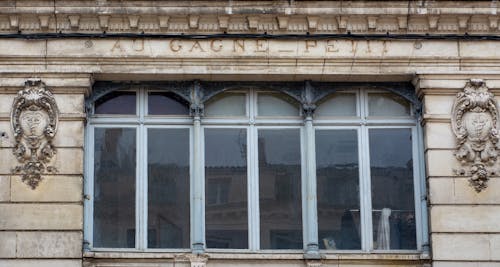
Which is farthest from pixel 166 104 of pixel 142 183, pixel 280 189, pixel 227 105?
pixel 280 189

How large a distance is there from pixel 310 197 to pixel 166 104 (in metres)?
2.72

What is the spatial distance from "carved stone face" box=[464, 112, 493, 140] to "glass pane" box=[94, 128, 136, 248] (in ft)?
16.9

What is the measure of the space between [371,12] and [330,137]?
6.72ft

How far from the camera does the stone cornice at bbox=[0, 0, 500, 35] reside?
15.9 metres

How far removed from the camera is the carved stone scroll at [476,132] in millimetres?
15656

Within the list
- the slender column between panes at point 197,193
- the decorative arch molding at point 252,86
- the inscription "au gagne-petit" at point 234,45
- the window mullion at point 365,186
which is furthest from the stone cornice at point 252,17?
the slender column between panes at point 197,193

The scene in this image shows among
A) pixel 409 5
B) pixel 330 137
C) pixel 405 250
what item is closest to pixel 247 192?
pixel 330 137

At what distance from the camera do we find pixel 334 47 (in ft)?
52.7

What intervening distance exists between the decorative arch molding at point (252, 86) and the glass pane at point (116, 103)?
124 millimetres

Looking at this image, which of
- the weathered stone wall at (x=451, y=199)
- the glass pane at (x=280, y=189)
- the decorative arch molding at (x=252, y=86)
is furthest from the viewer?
the decorative arch molding at (x=252, y=86)

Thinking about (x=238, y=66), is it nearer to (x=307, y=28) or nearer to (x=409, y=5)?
(x=307, y=28)

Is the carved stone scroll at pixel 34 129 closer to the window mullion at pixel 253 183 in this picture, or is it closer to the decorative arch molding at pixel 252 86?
the decorative arch molding at pixel 252 86

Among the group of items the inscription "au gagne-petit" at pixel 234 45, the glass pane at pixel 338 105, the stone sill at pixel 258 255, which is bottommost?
the stone sill at pixel 258 255

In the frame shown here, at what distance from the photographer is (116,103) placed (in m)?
16.3
